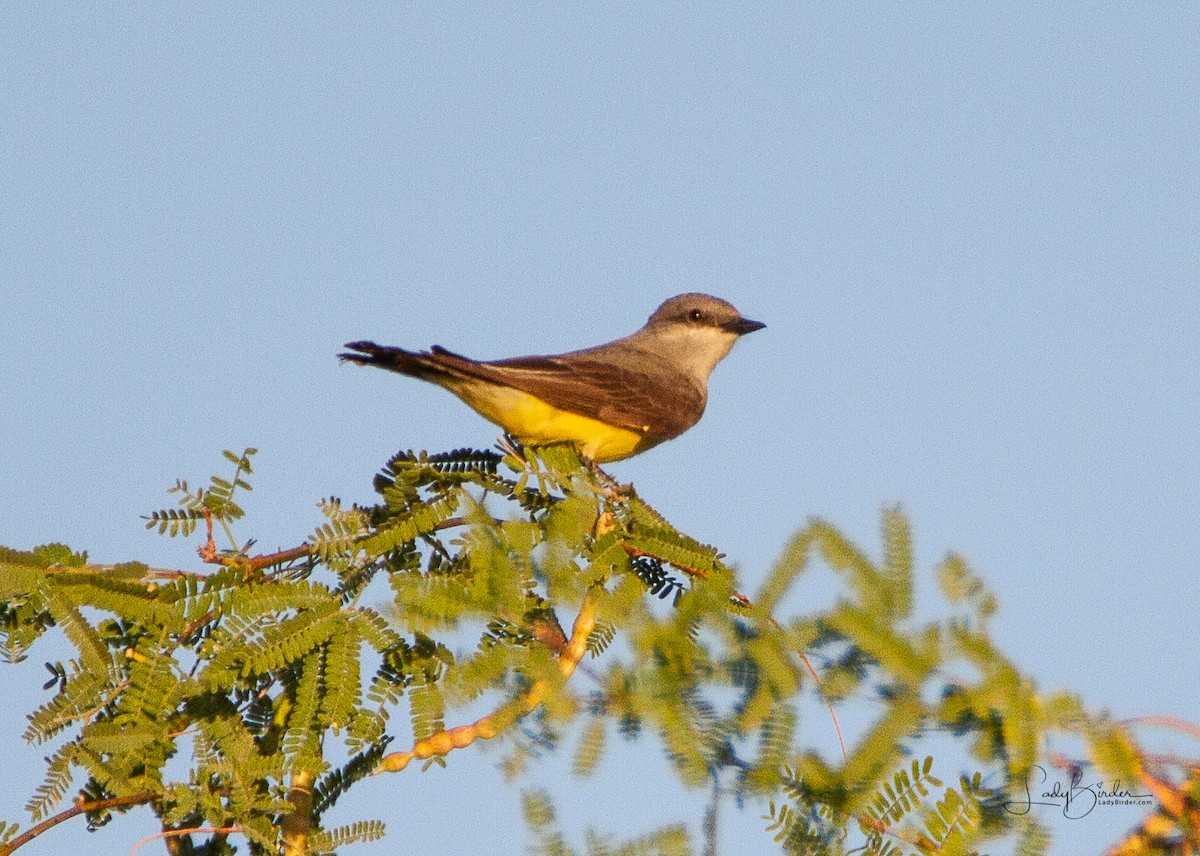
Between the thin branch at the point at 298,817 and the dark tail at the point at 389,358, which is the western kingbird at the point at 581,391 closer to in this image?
the dark tail at the point at 389,358

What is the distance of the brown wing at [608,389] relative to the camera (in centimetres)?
725

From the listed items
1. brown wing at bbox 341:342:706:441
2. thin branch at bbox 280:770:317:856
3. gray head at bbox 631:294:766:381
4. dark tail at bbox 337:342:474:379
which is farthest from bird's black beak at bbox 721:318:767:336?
thin branch at bbox 280:770:317:856

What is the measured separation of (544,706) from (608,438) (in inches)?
199

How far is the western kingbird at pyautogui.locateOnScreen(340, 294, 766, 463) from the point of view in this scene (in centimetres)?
668

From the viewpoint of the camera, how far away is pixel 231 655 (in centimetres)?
383

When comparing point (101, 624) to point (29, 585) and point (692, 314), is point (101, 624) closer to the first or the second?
point (29, 585)

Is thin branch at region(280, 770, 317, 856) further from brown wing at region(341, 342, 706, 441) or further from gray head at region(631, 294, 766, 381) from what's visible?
gray head at region(631, 294, 766, 381)

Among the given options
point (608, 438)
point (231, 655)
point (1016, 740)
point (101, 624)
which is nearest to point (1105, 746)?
point (1016, 740)

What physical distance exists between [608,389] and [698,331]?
2530mm

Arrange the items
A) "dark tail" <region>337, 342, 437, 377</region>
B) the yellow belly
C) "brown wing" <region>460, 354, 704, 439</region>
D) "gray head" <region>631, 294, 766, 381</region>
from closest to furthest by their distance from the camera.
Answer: "dark tail" <region>337, 342, 437, 377</region> → the yellow belly → "brown wing" <region>460, 354, 704, 439</region> → "gray head" <region>631, 294, 766, 381</region>

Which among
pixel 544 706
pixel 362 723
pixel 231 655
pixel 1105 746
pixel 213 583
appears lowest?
pixel 1105 746

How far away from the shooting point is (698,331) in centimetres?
1014

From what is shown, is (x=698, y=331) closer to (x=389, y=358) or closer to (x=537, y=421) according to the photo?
(x=537, y=421)

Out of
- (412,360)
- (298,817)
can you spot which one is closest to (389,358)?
(412,360)
